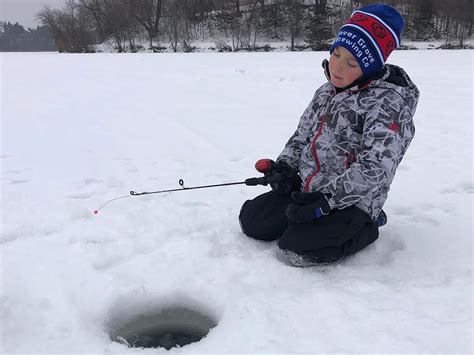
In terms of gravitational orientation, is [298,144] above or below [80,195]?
above

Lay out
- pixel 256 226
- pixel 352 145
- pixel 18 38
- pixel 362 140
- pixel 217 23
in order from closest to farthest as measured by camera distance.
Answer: pixel 362 140
pixel 352 145
pixel 256 226
pixel 217 23
pixel 18 38

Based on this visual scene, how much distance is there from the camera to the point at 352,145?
2500mm

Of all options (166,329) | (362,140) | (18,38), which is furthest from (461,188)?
(18,38)

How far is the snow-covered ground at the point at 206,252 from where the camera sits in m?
2.02

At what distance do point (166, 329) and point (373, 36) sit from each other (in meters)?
1.95

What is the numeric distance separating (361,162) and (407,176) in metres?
1.85

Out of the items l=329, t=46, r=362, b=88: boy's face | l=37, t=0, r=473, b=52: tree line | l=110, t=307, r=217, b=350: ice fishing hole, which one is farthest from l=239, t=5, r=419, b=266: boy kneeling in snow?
l=37, t=0, r=473, b=52: tree line

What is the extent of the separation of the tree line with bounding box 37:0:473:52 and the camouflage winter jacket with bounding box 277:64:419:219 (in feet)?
109

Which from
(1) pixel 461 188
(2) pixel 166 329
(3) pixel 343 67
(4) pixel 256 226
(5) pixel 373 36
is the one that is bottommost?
(2) pixel 166 329

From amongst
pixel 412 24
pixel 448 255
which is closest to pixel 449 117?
pixel 448 255

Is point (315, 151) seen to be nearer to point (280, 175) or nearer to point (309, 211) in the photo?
point (280, 175)

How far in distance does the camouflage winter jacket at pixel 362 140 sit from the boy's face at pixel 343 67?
0.07 m

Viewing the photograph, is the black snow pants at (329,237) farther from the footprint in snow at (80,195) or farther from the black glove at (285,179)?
the footprint in snow at (80,195)

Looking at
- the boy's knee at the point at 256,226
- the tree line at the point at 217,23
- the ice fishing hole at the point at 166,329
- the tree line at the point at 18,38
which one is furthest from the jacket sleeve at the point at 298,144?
the tree line at the point at 18,38
